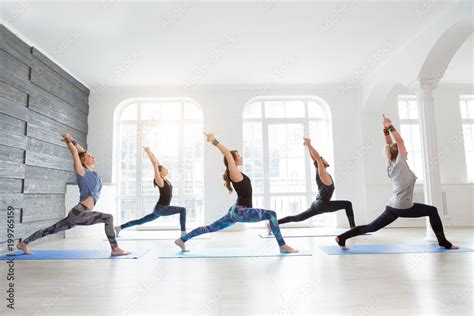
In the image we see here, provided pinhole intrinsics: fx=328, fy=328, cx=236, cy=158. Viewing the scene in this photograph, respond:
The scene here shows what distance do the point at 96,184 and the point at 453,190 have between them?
6057 mm

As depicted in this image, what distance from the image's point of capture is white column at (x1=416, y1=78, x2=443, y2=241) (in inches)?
163

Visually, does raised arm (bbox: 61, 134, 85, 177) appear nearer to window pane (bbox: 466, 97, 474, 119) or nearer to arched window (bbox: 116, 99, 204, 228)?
arched window (bbox: 116, 99, 204, 228)

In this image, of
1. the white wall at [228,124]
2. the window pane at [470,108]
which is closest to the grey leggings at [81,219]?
the white wall at [228,124]

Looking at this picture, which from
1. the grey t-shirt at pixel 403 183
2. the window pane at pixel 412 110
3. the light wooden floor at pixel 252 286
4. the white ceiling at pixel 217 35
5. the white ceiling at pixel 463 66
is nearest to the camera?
the light wooden floor at pixel 252 286

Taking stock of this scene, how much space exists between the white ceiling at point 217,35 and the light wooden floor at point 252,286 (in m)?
2.67

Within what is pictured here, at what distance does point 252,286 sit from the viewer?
2.06 metres

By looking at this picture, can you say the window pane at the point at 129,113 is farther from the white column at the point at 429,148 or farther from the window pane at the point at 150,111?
the white column at the point at 429,148

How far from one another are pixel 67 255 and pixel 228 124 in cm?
365

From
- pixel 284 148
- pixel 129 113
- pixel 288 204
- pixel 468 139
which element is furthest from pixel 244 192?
pixel 468 139

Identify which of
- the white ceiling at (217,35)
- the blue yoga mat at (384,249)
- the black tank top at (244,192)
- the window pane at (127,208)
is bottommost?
the blue yoga mat at (384,249)

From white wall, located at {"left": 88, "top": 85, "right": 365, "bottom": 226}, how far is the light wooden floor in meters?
3.05

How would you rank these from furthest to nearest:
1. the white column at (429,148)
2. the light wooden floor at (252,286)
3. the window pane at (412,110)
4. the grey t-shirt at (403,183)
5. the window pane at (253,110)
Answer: the window pane at (253,110), the window pane at (412,110), the white column at (429,148), the grey t-shirt at (403,183), the light wooden floor at (252,286)

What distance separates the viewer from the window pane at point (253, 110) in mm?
6645

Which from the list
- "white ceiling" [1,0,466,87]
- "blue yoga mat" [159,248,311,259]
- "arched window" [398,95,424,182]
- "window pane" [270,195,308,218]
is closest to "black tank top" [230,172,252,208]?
"blue yoga mat" [159,248,311,259]
